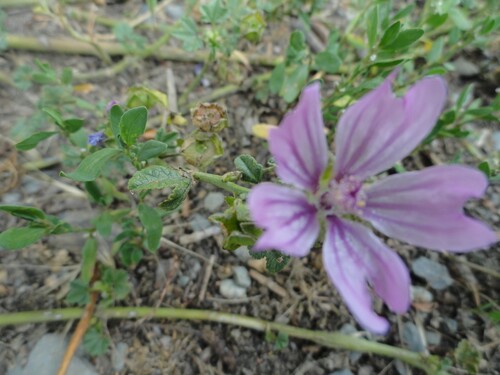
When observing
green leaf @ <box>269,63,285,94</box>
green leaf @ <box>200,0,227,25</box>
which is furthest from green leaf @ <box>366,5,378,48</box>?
green leaf @ <box>200,0,227,25</box>

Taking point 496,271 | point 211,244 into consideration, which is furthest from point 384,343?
point 211,244

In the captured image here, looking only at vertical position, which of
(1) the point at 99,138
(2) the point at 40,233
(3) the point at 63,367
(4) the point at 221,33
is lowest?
(3) the point at 63,367

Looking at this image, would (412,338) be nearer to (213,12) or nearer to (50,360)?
(50,360)

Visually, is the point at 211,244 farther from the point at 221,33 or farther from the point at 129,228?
the point at 221,33

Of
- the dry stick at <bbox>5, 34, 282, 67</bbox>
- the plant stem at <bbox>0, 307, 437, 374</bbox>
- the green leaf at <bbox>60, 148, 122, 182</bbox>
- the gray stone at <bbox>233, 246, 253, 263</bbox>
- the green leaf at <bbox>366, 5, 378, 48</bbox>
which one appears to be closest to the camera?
the green leaf at <bbox>60, 148, 122, 182</bbox>

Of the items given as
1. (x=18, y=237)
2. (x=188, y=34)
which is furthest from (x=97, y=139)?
(x=188, y=34)

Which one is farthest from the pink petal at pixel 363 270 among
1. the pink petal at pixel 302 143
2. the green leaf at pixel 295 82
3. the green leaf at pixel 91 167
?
the green leaf at pixel 295 82

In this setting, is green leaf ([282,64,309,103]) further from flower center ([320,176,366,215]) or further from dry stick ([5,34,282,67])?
flower center ([320,176,366,215])
